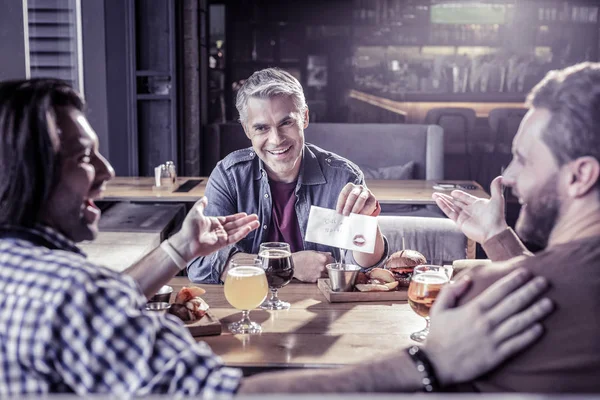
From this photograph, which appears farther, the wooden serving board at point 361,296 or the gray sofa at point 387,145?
the gray sofa at point 387,145

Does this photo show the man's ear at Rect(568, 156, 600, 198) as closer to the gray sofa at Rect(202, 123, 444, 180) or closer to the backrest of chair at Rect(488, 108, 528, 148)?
the gray sofa at Rect(202, 123, 444, 180)

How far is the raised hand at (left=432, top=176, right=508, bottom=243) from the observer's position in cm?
162

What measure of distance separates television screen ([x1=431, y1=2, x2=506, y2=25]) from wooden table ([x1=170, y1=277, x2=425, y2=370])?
25.6 feet

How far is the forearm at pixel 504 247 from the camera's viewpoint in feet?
4.84

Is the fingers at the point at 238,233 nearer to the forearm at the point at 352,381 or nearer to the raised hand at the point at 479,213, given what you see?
the raised hand at the point at 479,213

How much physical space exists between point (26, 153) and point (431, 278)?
91 cm

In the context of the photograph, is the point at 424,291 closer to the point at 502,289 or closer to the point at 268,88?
the point at 502,289

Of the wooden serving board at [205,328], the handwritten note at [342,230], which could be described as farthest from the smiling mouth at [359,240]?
the wooden serving board at [205,328]

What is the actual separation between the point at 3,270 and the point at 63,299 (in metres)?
0.13

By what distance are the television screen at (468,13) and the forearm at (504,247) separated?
788 cm

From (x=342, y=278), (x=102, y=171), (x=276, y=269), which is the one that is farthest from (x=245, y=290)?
(x=102, y=171)

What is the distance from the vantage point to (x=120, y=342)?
3.00 feet

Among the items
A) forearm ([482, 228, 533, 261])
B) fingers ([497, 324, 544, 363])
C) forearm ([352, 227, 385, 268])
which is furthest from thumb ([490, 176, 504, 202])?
fingers ([497, 324, 544, 363])

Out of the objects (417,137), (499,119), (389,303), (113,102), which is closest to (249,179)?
(389,303)
